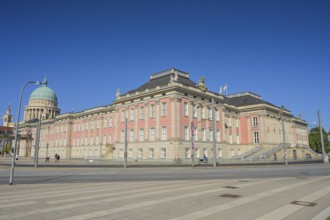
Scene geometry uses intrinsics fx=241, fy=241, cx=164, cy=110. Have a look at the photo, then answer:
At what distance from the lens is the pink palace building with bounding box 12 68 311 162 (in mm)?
47719

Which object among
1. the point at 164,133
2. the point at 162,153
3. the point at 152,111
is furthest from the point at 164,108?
the point at 162,153

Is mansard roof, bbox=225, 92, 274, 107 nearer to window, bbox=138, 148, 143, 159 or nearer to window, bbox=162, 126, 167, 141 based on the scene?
window, bbox=162, 126, 167, 141


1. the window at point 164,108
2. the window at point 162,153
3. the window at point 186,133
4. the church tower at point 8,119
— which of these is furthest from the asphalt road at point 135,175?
the church tower at point 8,119

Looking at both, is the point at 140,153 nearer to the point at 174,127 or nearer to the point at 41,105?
the point at 174,127

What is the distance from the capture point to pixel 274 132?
67.6 metres

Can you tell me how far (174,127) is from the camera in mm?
46062

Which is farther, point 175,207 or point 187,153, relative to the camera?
point 187,153

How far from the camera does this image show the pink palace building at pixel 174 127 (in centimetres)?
4772

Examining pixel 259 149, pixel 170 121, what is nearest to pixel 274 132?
pixel 259 149

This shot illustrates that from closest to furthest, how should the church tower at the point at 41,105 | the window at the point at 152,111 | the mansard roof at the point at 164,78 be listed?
1. the window at the point at 152,111
2. the mansard roof at the point at 164,78
3. the church tower at the point at 41,105

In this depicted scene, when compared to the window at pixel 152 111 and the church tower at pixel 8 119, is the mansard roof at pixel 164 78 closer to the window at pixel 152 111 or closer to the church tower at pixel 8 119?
the window at pixel 152 111

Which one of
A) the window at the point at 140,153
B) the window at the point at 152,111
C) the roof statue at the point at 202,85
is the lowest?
the window at the point at 140,153

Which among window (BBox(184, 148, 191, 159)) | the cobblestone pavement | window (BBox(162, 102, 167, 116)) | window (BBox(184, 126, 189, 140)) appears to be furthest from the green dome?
the cobblestone pavement

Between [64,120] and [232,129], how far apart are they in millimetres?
55887
